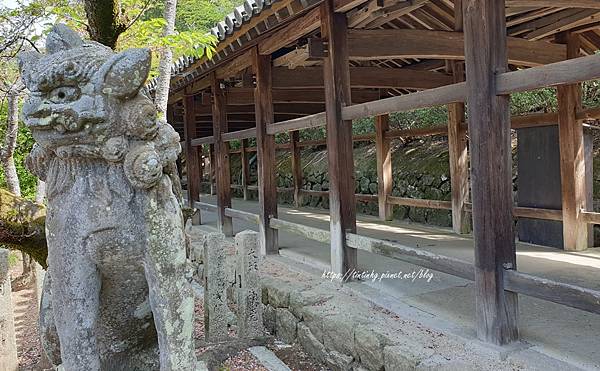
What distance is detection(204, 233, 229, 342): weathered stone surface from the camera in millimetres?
4910

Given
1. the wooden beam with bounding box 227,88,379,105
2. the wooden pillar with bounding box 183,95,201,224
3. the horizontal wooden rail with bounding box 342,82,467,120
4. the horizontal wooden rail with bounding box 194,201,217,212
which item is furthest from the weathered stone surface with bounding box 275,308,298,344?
the wooden pillar with bounding box 183,95,201,224

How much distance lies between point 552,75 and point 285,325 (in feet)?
10.8

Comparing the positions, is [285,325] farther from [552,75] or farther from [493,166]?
[552,75]

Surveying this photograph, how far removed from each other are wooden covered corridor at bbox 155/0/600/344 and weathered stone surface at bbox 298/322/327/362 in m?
0.89

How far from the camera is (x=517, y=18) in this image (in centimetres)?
607

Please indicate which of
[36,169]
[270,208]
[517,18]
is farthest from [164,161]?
[517,18]

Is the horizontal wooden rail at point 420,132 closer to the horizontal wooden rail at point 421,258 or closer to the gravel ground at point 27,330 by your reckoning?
the horizontal wooden rail at point 421,258

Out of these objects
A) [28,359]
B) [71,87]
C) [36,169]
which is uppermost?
[71,87]

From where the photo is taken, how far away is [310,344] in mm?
4512

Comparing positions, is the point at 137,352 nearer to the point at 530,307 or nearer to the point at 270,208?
the point at 530,307

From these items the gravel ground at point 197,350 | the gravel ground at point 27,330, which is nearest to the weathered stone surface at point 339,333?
the gravel ground at point 197,350

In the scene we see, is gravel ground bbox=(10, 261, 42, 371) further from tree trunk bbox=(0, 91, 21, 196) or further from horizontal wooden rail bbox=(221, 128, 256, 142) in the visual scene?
horizontal wooden rail bbox=(221, 128, 256, 142)

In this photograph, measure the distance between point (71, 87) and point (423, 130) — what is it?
23.6 feet

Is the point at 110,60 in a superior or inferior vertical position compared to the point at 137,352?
superior
